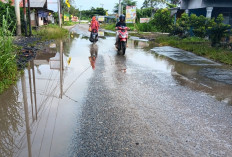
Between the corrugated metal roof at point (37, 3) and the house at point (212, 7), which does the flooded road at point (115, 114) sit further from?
the corrugated metal roof at point (37, 3)

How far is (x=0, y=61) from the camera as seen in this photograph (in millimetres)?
5246

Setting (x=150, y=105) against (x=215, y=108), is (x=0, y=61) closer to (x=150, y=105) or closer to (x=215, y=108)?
(x=150, y=105)

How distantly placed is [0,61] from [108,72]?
325 centimetres

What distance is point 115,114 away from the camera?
4098mm

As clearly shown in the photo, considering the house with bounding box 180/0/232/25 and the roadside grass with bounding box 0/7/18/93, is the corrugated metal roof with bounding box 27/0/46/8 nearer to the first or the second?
the house with bounding box 180/0/232/25

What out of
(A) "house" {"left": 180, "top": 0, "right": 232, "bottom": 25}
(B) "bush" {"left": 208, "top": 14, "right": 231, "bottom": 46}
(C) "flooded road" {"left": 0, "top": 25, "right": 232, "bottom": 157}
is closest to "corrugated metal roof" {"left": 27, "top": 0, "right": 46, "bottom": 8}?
(A) "house" {"left": 180, "top": 0, "right": 232, "bottom": 25}

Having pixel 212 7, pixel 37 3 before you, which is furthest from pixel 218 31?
pixel 37 3

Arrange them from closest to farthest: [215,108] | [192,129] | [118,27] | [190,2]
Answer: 1. [192,129]
2. [215,108]
3. [118,27]
4. [190,2]

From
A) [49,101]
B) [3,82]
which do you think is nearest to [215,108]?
[49,101]

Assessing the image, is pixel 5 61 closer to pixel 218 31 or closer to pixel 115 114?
pixel 115 114

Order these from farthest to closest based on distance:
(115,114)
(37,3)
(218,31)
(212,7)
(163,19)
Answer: (37,3) → (163,19) → (212,7) → (218,31) → (115,114)

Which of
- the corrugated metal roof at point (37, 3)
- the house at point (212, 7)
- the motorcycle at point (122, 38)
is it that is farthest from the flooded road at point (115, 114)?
the corrugated metal roof at point (37, 3)

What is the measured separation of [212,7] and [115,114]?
16720 mm

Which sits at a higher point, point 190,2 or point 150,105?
point 190,2
